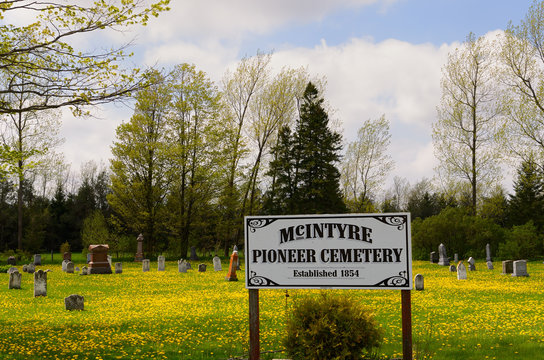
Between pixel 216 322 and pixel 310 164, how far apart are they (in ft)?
114

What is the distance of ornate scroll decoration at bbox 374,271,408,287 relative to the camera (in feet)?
20.8

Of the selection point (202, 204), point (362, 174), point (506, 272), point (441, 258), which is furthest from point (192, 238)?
point (506, 272)

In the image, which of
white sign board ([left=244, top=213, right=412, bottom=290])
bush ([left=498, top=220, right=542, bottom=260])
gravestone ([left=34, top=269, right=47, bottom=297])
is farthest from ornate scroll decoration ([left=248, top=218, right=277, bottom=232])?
bush ([left=498, top=220, right=542, bottom=260])

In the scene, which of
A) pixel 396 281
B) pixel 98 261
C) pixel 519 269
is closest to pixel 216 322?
pixel 396 281

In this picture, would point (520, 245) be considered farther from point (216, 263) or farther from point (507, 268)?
point (216, 263)

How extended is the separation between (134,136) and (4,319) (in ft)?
107

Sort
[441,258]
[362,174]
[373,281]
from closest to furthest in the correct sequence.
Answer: [373,281]
[441,258]
[362,174]

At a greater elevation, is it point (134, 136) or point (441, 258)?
point (134, 136)

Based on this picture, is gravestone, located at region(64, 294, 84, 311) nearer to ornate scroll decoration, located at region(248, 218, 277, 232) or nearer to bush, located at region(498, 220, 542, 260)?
ornate scroll decoration, located at region(248, 218, 277, 232)

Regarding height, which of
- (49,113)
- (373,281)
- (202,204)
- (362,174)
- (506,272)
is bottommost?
(506,272)

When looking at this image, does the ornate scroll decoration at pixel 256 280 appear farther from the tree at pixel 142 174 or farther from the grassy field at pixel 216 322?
the tree at pixel 142 174

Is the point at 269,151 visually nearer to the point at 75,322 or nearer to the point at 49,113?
the point at 49,113

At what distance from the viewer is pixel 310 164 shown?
1778 inches

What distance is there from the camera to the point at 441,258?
105 ft
